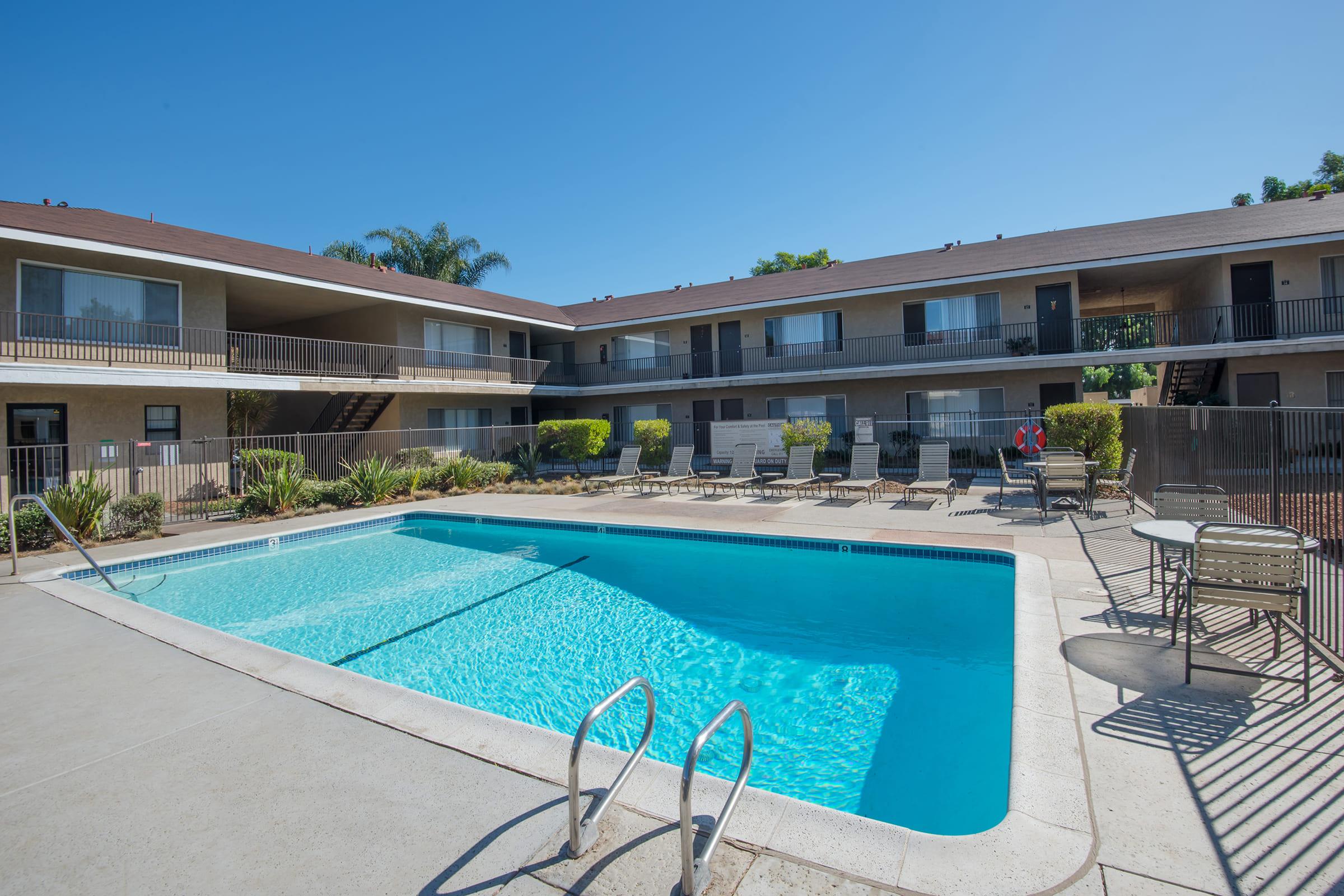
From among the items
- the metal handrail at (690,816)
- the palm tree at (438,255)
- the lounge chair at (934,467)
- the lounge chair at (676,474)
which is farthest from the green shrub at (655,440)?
the metal handrail at (690,816)

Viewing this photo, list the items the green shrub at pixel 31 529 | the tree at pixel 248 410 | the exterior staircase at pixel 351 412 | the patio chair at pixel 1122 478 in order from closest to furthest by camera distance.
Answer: the green shrub at pixel 31 529, the patio chair at pixel 1122 478, the tree at pixel 248 410, the exterior staircase at pixel 351 412

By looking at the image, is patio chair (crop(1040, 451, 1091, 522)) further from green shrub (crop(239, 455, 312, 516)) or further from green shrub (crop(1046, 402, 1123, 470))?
green shrub (crop(239, 455, 312, 516))

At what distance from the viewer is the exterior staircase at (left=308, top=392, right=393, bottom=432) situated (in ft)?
65.3

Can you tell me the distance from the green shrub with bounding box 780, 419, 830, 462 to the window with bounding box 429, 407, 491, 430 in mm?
11399

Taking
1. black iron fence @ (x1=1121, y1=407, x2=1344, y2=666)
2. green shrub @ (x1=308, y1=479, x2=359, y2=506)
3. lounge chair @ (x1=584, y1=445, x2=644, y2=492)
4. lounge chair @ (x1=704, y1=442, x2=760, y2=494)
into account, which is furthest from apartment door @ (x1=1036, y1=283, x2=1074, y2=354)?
green shrub @ (x1=308, y1=479, x2=359, y2=506)

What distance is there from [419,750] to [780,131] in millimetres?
17481

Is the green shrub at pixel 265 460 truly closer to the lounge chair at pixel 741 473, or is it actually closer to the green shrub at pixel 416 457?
the green shrub at pixel 416 457

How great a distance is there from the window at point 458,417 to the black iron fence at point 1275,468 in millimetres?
19263

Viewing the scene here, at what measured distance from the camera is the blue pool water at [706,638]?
4.36 m

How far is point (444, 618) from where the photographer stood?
7.45 m

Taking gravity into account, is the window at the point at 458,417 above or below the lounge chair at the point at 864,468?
above

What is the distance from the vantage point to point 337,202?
30734 millimetres

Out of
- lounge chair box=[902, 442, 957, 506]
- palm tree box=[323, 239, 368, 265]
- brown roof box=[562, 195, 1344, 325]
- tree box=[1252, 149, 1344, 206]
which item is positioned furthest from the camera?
tree box=[1252, 149, 1344, 206]

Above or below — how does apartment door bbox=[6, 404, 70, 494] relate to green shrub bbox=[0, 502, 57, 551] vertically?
above
